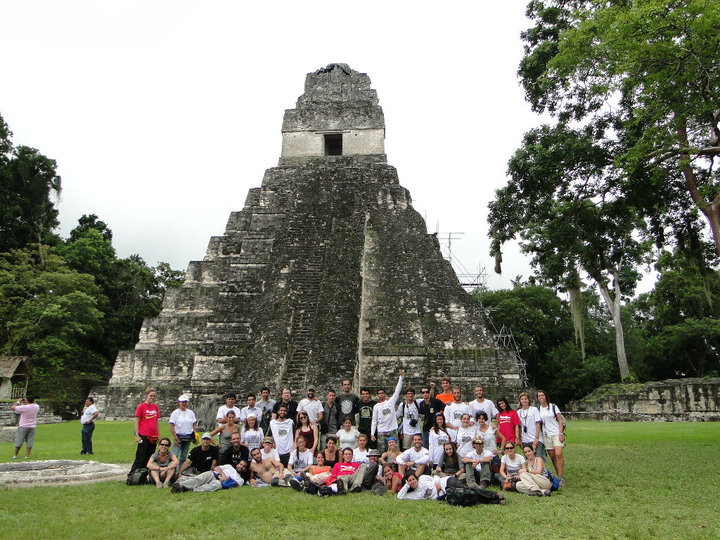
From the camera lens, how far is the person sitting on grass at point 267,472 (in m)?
6.90

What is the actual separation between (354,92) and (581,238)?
39.0 feet

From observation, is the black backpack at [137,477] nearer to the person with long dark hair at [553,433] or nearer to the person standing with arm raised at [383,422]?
the person standing with arm raised at [383,422]

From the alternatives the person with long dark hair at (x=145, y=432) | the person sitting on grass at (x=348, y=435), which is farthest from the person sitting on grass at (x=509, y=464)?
the person with long dark hair at (x=145, y=432)

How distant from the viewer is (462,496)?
19.0 ft

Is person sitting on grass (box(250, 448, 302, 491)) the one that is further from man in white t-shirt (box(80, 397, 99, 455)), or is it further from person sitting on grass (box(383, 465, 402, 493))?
man in white t-shirt (box(80, 397, 99, 455))

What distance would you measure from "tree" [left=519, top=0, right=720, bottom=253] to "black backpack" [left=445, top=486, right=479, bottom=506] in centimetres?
564

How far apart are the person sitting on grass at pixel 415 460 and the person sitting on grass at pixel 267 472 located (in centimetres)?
141

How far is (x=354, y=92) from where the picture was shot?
67.9 feet

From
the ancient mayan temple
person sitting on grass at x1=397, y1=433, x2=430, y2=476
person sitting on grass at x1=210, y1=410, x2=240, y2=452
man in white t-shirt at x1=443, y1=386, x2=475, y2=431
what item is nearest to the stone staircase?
the ancient mayan temple

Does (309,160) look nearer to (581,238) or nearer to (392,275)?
(392,275)

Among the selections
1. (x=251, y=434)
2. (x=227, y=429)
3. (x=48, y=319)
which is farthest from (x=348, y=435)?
(x=48, y=319)

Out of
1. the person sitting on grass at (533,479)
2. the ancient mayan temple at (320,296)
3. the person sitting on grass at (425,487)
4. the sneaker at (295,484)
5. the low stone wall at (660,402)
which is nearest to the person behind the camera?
the person sitting on grass at (425,487)

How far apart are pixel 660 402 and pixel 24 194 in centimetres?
3308

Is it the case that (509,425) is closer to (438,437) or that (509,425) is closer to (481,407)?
(481,407)
